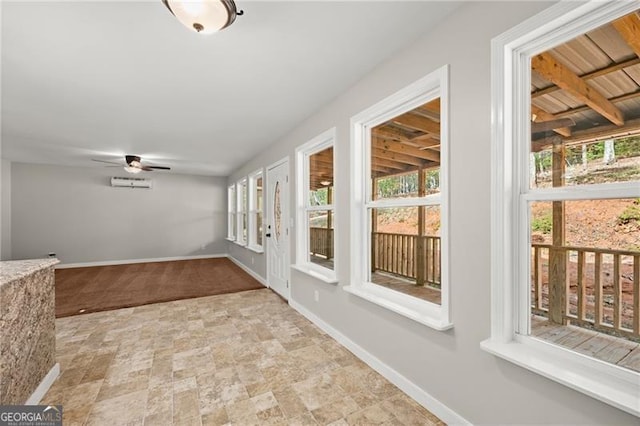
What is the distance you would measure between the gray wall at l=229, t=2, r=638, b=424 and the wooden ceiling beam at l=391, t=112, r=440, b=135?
25 centimetres

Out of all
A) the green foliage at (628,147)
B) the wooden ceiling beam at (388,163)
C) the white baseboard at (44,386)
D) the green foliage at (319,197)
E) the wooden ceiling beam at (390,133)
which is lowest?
the white baseboard at (44,386)

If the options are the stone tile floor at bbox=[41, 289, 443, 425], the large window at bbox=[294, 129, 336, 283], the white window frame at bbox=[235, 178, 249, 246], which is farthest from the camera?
the white window frame at bbox=[235, 178, 249, 246]

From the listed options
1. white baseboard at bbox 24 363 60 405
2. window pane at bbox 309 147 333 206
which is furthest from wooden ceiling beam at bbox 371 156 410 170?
white baseboard at bbox 24 363 60 405

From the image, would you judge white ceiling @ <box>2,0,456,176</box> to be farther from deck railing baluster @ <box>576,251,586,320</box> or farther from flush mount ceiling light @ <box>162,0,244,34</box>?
deck railing baluster @ <box>576,251,586,320</box>

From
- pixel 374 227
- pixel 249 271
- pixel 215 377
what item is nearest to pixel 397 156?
pixel 374 227

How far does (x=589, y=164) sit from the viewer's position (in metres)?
1.25

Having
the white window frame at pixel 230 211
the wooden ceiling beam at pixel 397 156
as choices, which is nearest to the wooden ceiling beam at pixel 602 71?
the wooden ceiling beam at pixel 397 156

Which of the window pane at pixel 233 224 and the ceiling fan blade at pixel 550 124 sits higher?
the ceiling fan blade at pixel 550 124

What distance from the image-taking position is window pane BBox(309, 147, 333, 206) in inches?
127

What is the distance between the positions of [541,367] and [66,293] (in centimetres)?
618

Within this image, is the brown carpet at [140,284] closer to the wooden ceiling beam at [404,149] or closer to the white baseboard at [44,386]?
the white baseboard at [44,386]

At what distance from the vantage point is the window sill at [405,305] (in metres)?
1.77

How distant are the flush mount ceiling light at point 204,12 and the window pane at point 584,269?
1832 millimetres

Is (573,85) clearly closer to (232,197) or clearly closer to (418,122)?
(418,122)
